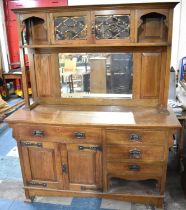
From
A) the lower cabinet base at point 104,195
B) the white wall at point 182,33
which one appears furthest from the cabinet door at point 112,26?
the white wall at point 182,33

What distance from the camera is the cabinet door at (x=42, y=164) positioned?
191cm

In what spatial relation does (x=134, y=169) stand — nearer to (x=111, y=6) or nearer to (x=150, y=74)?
(x=150, y=74)

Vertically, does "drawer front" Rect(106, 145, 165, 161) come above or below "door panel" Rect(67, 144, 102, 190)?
above

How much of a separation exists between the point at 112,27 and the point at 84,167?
3.91ft

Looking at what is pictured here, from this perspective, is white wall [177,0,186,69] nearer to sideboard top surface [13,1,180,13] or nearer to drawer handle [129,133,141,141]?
sideboard top surface [13,1,180,13]

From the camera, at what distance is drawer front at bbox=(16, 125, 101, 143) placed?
1.79 meters

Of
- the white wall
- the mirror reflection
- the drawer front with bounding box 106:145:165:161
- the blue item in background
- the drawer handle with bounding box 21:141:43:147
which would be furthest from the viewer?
the white wall

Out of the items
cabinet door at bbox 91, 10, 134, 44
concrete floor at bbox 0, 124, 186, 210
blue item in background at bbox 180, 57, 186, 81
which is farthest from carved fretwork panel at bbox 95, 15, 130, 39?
blue item in background at bbox 180, 57, 186, 81

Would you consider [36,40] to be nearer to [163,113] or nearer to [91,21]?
[91,21]


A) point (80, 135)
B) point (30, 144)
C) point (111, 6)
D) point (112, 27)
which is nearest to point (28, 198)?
point (30, 144)

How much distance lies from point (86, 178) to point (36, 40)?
131 cm

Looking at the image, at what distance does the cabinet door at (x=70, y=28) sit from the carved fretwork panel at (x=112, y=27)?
0.09 meters

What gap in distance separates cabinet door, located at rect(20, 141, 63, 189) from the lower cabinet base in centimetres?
6

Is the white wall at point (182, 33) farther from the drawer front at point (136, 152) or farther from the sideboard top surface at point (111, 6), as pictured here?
the drawer front at point (136, 152)
